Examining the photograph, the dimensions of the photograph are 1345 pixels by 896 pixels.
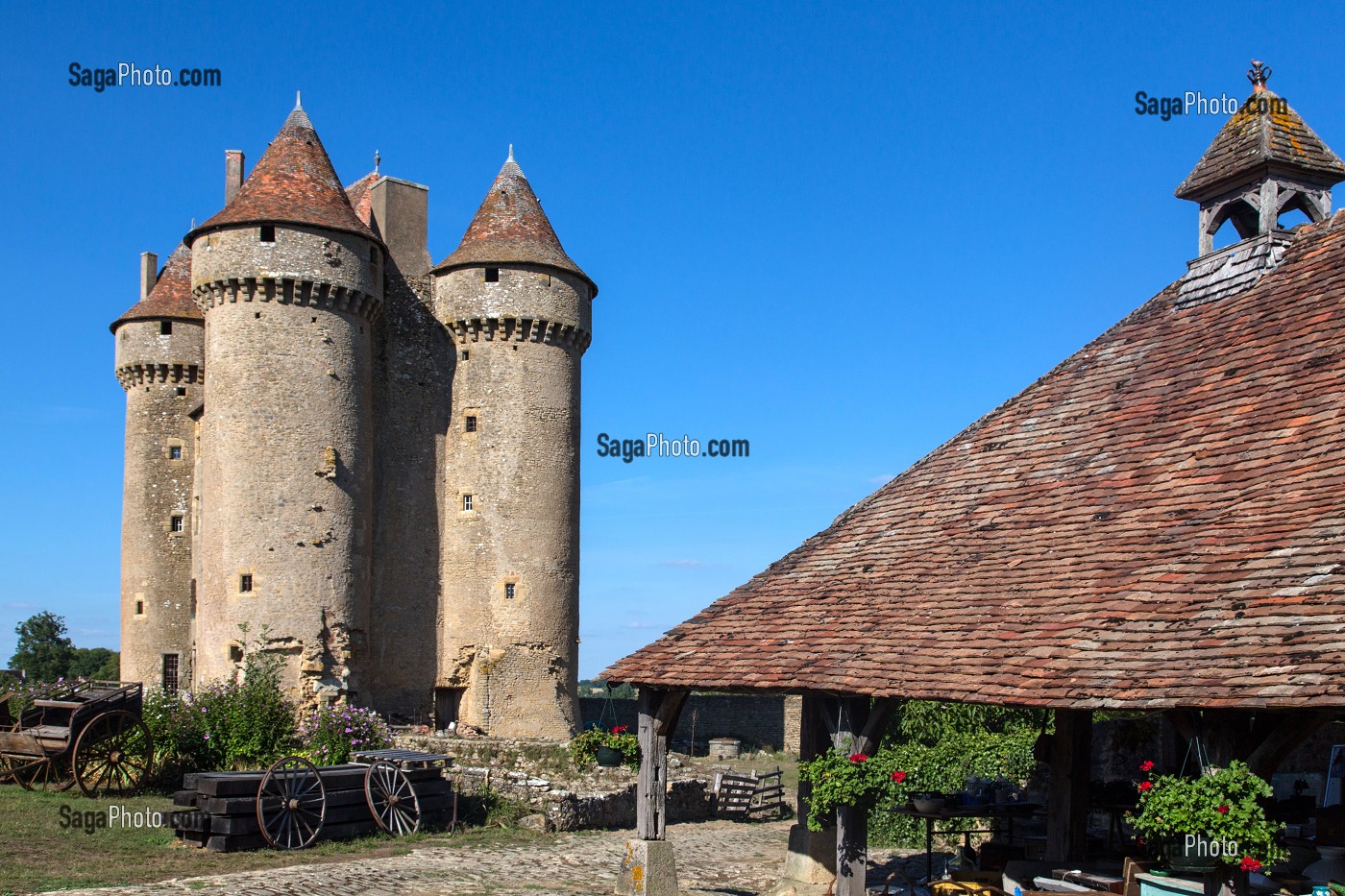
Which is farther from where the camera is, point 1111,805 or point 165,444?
point 165,444

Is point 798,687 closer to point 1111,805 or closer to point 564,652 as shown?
point 1111,805

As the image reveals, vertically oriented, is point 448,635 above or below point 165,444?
below

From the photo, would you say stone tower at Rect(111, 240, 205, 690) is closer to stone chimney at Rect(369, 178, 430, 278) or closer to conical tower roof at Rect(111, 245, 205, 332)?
conical tower roof at Rect(111, 245, 205, 332)

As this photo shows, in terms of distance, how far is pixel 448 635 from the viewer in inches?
1182

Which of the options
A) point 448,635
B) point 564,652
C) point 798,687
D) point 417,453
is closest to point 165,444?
point 417,453

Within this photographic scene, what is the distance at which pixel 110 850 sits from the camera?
1616 centimetres

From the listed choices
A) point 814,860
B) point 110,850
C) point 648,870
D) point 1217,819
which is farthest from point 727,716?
point 1217,819

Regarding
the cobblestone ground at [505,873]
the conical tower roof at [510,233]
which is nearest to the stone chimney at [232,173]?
the conical tower roof at [510,233]

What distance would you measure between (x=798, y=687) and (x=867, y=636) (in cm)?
79

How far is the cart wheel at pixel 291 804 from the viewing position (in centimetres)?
1723

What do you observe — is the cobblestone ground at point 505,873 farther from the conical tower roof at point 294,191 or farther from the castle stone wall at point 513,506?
the conical tower roof at point 294,191

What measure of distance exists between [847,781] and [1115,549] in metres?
2.99

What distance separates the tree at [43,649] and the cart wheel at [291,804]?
1859 inches

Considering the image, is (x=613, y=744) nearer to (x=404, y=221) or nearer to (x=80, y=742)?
(x=80, y=742)
